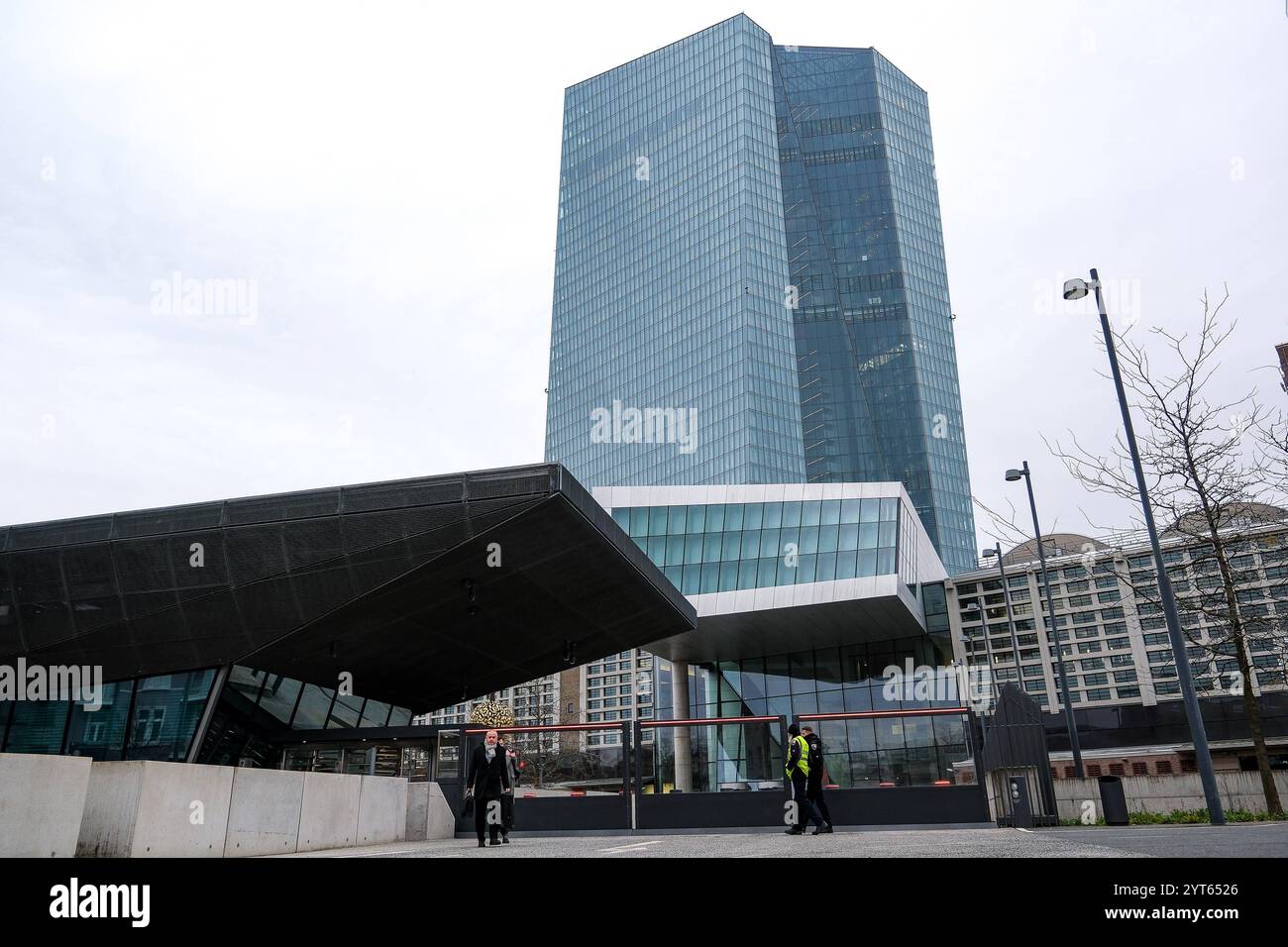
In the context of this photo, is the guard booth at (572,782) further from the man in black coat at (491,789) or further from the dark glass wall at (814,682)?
the dark glass wall at (814,682)

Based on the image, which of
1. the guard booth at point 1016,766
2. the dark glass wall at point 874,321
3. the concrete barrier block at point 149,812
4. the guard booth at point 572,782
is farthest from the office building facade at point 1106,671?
the dark glass wall at point 874,321

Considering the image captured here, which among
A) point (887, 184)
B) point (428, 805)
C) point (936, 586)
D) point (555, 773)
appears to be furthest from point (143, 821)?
point (887, 184)

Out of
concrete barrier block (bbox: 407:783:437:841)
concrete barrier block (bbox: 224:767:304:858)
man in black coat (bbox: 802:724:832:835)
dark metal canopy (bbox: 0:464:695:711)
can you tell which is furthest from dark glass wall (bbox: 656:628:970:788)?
concrete barrier block (bbox: 224:767:304:858)

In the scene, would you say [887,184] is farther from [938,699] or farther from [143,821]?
[143,821]

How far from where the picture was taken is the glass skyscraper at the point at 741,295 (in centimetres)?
15462

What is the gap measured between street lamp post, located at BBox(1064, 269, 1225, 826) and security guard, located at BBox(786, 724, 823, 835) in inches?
287

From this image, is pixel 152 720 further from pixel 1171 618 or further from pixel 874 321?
pixel 874 321

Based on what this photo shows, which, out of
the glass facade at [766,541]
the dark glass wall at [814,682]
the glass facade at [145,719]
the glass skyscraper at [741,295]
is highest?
the glass skyscraper at [741,295]

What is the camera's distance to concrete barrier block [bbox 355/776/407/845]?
17.0m

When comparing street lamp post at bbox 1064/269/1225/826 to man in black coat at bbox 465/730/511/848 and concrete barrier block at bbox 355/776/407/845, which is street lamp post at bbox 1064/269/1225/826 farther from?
concrete barrier block at bbox 355/776/407/845

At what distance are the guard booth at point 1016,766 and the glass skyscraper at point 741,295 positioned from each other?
117 metres

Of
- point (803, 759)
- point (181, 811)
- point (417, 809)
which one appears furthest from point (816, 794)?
point (181, 811)

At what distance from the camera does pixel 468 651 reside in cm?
2848

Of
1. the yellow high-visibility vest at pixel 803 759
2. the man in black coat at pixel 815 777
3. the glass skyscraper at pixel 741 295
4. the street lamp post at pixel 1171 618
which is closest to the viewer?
the yellow high-visibility vest at pixel 803 759
